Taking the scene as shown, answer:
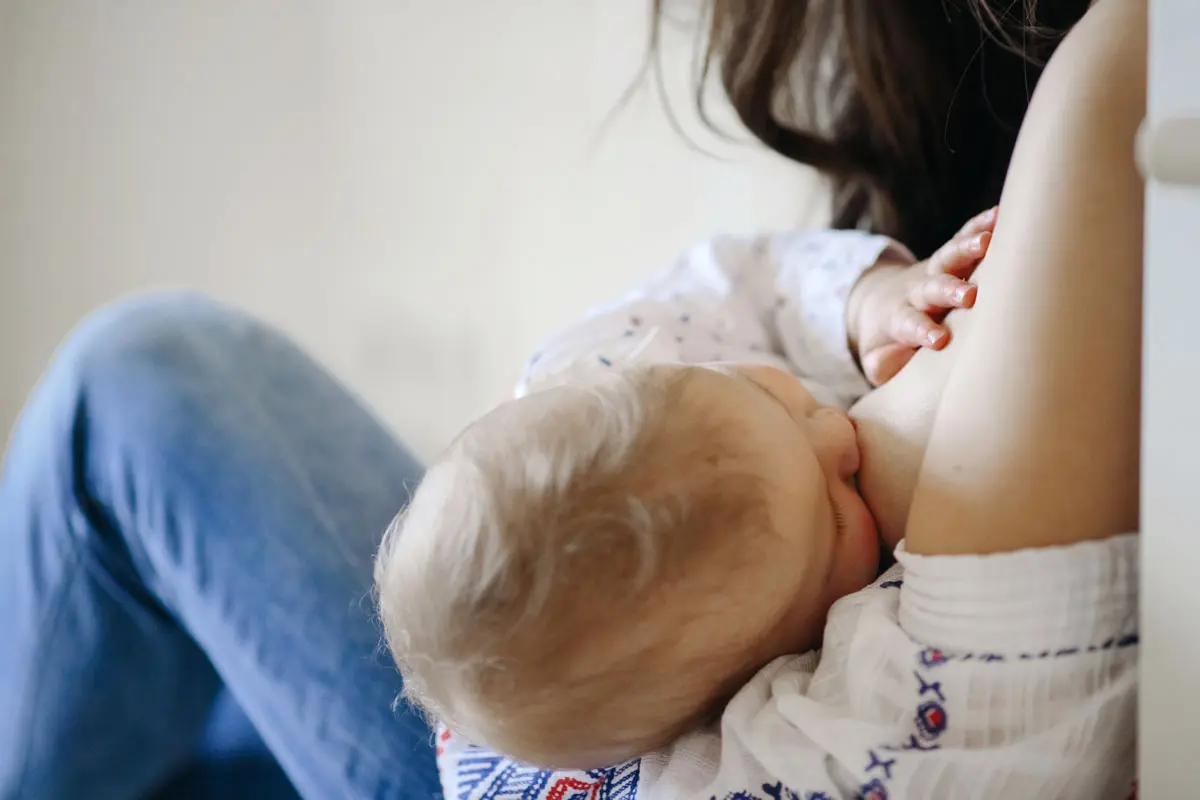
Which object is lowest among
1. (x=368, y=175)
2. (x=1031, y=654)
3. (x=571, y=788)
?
(x=571, y=788)

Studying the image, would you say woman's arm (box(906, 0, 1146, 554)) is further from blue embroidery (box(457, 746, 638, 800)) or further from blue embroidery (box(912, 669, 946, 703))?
blue embroidery (box(457, 746, 638, 800))

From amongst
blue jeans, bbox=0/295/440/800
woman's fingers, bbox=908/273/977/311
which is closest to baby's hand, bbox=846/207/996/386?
woman's fingers, bbox=908/273/977/311

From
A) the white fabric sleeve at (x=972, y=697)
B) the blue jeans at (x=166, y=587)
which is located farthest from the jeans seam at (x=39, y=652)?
the white fabric sleeve at (x=972, y=697)

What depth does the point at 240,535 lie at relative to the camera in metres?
0.61

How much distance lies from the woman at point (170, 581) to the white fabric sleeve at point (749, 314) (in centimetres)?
12

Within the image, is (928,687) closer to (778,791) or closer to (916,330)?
(778,791)

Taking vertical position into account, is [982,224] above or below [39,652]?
above

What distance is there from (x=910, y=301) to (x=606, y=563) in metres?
0.25

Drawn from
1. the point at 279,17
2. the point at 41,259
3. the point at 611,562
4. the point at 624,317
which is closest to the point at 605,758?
the point at 611,562

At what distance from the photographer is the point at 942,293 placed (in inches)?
18.5

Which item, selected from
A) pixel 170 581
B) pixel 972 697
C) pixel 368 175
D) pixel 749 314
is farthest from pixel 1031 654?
pixel 368 175

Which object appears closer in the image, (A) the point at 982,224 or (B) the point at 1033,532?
(B) the point at 1033,532

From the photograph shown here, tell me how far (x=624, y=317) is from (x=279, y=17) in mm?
753

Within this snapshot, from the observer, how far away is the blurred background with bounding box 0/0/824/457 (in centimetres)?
106
